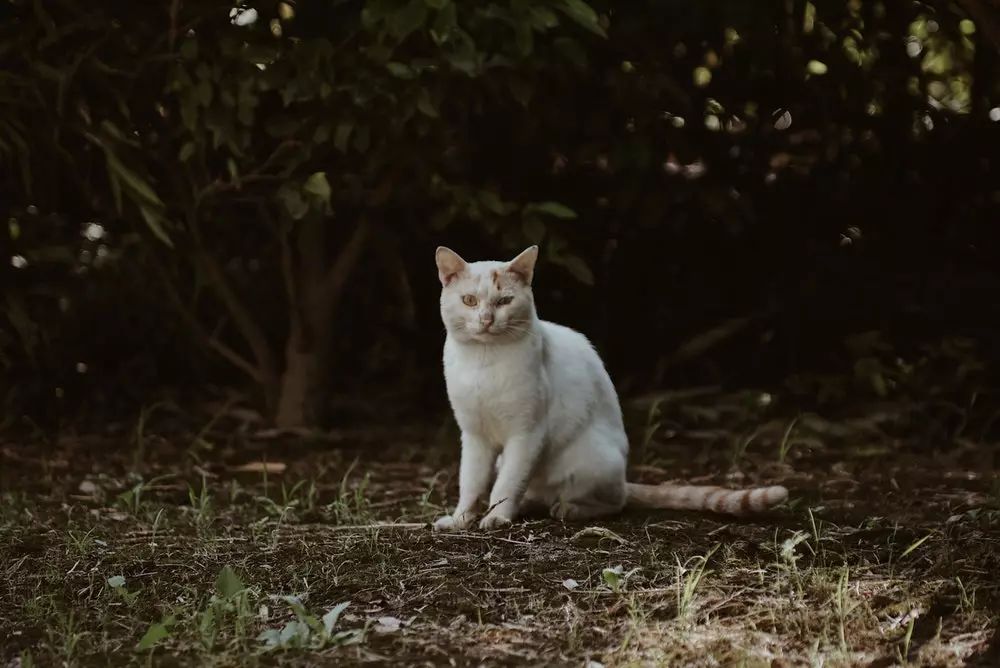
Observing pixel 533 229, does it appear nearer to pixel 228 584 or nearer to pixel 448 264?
pixel 448 264

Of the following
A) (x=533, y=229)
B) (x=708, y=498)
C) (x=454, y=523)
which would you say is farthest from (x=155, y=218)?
(x=708, y=498)

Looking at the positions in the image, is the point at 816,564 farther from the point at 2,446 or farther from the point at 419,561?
the point at 2,446

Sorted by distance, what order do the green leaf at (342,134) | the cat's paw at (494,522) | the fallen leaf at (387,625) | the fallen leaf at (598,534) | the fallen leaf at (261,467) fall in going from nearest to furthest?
the fallen leaf at (387,625) → the fallen leaf at (598,534) → the cat's paw at (494,522) → the green leaf at (342,134) → the fallen leaf at (261,467)

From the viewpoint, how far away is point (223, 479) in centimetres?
416

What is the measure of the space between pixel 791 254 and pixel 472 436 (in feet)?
7.41

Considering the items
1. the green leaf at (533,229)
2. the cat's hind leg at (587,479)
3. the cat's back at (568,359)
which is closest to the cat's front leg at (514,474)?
the cat's hind leg at (587,479)

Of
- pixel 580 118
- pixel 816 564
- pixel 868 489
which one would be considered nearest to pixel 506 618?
pixel 816 564

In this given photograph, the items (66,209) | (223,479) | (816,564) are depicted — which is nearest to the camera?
(816,564)

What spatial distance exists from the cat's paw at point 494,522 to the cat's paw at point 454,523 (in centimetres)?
6

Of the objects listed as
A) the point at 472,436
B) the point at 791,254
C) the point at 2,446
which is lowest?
the point at 2,446

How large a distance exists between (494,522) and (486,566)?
0.36 meters

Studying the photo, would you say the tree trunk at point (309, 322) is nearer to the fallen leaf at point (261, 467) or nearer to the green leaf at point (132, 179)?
the fallen leaf at point (261, 467)

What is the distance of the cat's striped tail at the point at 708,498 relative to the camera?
120 inches

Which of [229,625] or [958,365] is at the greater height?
[958,365]
